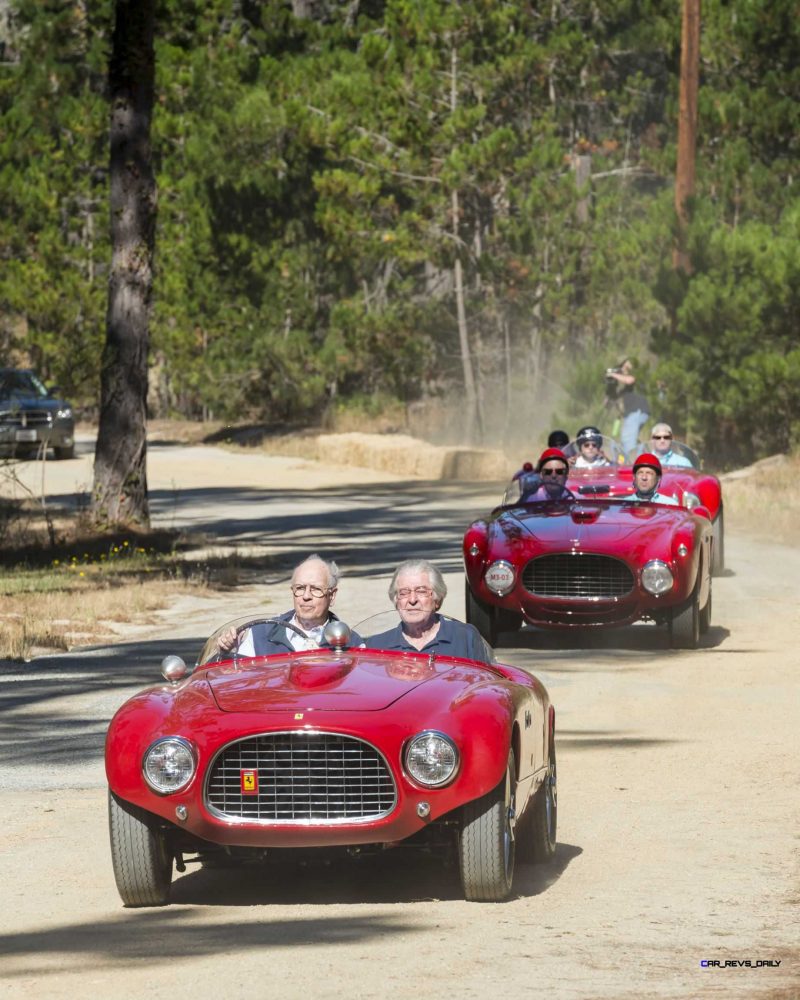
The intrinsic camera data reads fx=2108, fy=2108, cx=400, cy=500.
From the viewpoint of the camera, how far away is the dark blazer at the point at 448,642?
8.66m

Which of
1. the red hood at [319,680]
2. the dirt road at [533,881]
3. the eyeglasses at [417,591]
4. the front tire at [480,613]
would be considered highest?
the eyeglasses at [417,591]

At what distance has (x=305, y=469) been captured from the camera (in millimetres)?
42156

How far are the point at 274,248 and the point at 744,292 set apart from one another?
17.5 meters

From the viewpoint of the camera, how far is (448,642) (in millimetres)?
8672

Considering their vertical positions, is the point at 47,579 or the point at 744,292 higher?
the point at 744,292

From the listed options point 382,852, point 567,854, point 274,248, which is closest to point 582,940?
point 382,852

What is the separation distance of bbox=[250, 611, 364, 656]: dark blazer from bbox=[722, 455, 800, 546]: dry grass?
17.4 metres

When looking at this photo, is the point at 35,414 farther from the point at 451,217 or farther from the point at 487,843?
the point at 487,843

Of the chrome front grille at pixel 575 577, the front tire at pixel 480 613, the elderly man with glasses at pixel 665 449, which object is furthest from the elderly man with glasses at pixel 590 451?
the chrome front grille at pixel 575 577

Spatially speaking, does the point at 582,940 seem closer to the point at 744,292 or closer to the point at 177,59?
the point at 744,292

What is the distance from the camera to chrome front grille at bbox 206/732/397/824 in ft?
24.2

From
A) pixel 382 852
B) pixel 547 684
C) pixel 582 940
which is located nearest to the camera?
pixel 582 940

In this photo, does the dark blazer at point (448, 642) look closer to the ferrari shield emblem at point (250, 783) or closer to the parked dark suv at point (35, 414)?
the ferrari shield emblem at point (250, 783)

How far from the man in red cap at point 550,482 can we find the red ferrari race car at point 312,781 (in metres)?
8.90
